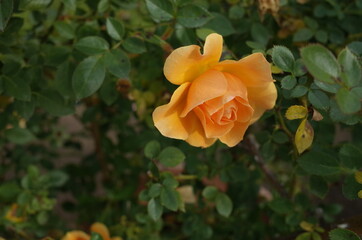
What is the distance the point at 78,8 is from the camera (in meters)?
0.81

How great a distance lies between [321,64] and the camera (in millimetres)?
442

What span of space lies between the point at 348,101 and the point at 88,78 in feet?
1.11

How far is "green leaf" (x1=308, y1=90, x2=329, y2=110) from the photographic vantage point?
0.53m

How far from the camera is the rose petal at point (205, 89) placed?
492mm

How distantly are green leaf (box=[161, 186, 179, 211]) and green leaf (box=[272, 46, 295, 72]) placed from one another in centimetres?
23

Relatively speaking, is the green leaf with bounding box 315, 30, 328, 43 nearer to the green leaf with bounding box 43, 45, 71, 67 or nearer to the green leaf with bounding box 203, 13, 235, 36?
the green leaf with bounding box 203, 13, 235, 36

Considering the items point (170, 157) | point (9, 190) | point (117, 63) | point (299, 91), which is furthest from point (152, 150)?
point (9, 190)

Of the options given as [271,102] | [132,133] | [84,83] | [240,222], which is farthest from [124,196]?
[271,102]

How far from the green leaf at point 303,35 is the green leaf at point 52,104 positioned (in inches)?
14.3

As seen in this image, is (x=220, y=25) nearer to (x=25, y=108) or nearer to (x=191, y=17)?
(x=191, y=17)

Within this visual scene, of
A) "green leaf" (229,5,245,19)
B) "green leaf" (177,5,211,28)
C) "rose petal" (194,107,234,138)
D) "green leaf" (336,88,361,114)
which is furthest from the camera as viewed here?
"green leaf" (229,5,245,19)

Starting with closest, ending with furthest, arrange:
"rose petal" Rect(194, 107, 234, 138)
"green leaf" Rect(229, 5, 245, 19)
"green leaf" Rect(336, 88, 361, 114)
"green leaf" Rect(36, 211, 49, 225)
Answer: "green leaf" Rect(336, 88, 361, 114) < "rose petal" Rect(194, 107, 234, 138) < "green leaf" Rect(229, 5, 245, 19) < "green leaf" Rect(36, 211, 49, 225)

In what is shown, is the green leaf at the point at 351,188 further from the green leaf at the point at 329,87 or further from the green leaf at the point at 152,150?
the green leaf at the point at 152,150

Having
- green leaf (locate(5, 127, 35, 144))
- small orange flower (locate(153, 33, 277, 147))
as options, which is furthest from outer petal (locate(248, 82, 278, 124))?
green leaf (locate(5, 127, 35, 144))
